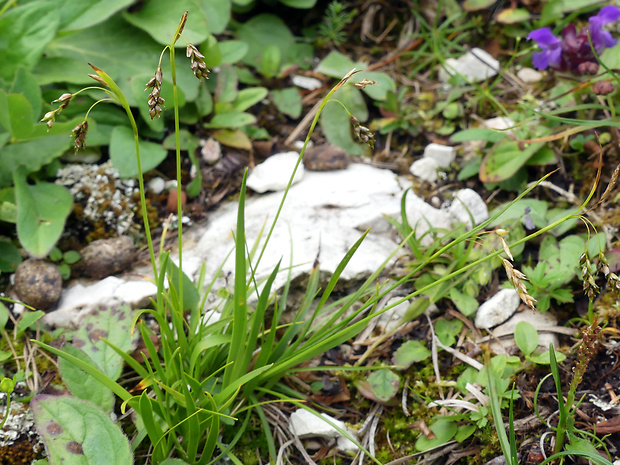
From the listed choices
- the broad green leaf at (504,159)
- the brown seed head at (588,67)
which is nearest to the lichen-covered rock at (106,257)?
the broad green leaf at (504,159)

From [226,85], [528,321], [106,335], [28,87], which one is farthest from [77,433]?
[226,85]

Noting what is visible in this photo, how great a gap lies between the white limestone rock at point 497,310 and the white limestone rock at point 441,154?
0.83 m

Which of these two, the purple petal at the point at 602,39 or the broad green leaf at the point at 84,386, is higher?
the purple petal at the point at 602,39

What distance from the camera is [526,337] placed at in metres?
1.71

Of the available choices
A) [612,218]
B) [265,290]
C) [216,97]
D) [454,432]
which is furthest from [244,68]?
[454,432]

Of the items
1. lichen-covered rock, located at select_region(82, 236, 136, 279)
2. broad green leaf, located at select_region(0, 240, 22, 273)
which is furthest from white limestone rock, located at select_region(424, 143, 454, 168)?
broad green leaf, located at select_region(0, 240, 22, 273)

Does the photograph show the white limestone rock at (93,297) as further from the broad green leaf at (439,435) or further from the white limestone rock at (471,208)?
the white limestone rock at (471,208)

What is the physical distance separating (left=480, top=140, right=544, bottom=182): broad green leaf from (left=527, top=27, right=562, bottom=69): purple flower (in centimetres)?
40

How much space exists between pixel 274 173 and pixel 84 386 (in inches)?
50.3

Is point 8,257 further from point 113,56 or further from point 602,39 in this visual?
point 602,39

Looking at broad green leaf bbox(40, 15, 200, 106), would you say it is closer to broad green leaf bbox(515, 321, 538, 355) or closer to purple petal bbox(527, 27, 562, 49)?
purple petal bbox(527, 27, 562, 49)

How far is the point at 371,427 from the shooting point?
175cm

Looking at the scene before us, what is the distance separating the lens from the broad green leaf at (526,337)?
1697mm

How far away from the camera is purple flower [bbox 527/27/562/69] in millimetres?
2266
